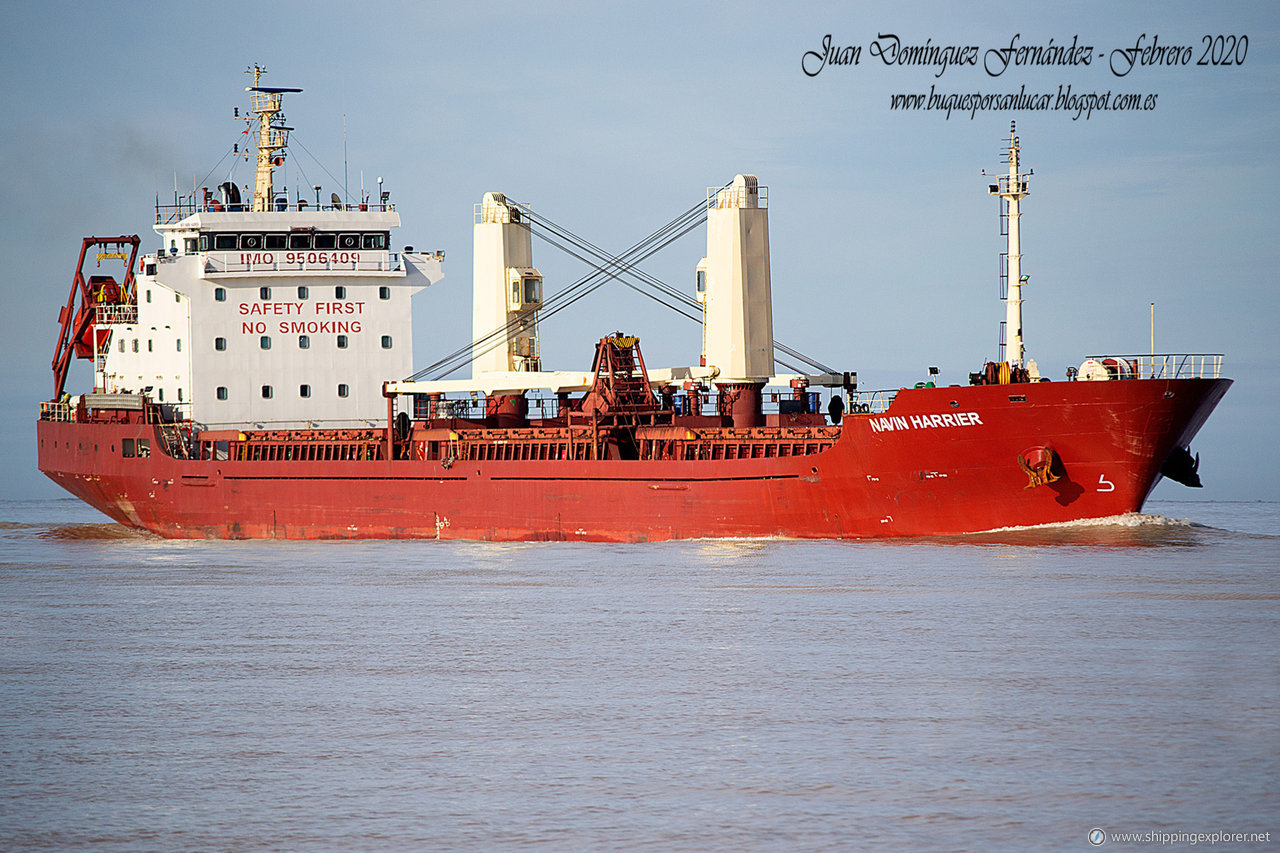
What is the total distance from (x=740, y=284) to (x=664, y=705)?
1660 cm

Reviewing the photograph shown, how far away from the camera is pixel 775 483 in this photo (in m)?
25.9

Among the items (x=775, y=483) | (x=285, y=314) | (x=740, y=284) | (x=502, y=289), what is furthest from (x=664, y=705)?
(x=285, y=314)

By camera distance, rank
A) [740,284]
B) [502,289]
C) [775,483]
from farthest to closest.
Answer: [502,289], [740,284], [775,483]

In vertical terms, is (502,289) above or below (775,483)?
above

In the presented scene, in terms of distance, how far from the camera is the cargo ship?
23719mm

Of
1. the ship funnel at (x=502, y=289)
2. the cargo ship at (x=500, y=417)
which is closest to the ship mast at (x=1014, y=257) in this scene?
the cargo ship at (x=500, y=417)

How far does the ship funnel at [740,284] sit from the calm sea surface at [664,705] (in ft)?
22.4

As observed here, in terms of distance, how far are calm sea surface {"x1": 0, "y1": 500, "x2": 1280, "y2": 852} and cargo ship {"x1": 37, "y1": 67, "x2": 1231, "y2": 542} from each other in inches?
84.5

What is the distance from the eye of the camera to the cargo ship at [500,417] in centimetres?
2372

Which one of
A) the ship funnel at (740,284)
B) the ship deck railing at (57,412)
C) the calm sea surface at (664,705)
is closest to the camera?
the calm sea surface at (664,705)

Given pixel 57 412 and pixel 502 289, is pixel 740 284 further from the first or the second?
pixel 57 412

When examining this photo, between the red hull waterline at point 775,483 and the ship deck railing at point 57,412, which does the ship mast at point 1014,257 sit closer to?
the red hull waterline at point 775,483

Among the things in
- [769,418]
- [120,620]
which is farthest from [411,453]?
[120,620]

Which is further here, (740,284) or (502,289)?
(502,289)
